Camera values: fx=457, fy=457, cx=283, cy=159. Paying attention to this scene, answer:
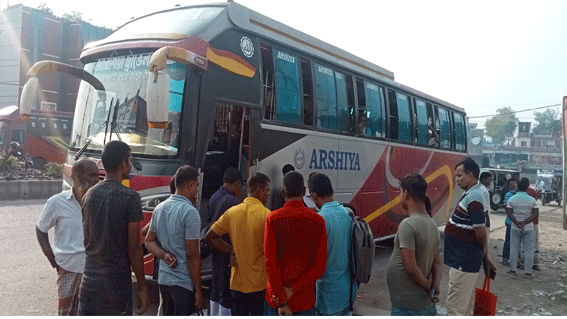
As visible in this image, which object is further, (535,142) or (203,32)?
(535,142)

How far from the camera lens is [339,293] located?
3.40 meters

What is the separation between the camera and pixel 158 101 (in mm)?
4488

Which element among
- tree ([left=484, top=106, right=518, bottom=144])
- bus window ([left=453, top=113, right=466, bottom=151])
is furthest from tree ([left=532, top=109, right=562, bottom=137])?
bus window ([left=453, top=113, right=466, bottom=151])

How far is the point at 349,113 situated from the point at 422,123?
348 centimetres

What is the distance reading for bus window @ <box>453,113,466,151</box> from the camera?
517 inches

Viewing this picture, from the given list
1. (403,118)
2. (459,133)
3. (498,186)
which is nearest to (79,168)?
(403,118)

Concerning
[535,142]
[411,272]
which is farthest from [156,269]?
[535,142]

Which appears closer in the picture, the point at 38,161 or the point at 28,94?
the point at 28,94

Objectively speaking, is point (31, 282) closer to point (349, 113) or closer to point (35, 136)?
point (349, 113)

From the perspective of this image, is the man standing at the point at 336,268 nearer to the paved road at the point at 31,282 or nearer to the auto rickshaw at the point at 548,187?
the paved road at the point at 31,282

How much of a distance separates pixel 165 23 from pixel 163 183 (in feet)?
7.65

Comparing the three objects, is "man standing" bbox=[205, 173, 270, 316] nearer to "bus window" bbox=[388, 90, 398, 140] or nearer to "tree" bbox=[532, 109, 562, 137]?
"bus window" bbox=[388, 90, 398, 140]

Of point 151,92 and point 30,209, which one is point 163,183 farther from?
point 30,209

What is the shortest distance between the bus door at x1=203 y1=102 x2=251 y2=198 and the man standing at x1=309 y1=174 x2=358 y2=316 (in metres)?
3.13
